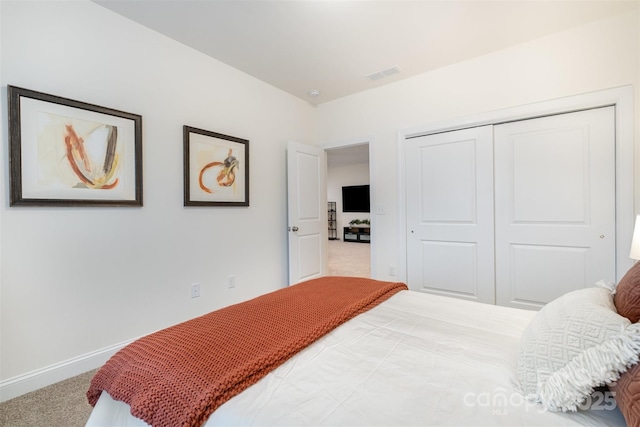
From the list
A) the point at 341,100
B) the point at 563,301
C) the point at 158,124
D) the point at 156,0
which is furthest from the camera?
the point at 341,100

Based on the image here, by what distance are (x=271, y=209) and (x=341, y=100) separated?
5.61 feet

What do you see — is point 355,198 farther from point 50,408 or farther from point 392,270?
point 50,408

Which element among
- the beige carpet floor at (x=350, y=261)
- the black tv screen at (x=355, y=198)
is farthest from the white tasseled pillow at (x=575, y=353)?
the black tv screen at (x=355, y=198)

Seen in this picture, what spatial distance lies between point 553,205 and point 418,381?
8.12 feet

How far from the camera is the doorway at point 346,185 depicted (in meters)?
6.30

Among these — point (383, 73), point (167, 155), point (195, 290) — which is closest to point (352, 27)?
point (383, 73)

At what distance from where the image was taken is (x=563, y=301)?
0.97 metres

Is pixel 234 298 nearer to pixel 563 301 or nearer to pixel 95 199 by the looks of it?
pixel 95 199

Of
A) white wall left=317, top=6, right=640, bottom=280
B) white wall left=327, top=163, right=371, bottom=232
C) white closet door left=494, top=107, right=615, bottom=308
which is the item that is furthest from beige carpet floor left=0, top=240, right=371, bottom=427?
white wall left=327, top=163, right=371, bottom=232

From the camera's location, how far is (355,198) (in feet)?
28.5

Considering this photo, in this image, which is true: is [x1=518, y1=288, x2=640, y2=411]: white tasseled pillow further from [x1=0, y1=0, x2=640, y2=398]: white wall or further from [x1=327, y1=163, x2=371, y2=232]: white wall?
[x1=327, y1=163, x2=371, y2=232]: white wall

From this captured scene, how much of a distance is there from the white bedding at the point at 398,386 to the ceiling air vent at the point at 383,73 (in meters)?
2.61

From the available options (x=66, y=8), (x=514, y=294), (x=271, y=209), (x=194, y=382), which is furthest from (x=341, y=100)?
(x=194, y=382)

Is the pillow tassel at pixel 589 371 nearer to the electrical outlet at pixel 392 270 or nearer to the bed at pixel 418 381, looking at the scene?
the bed at pixel 418 381
